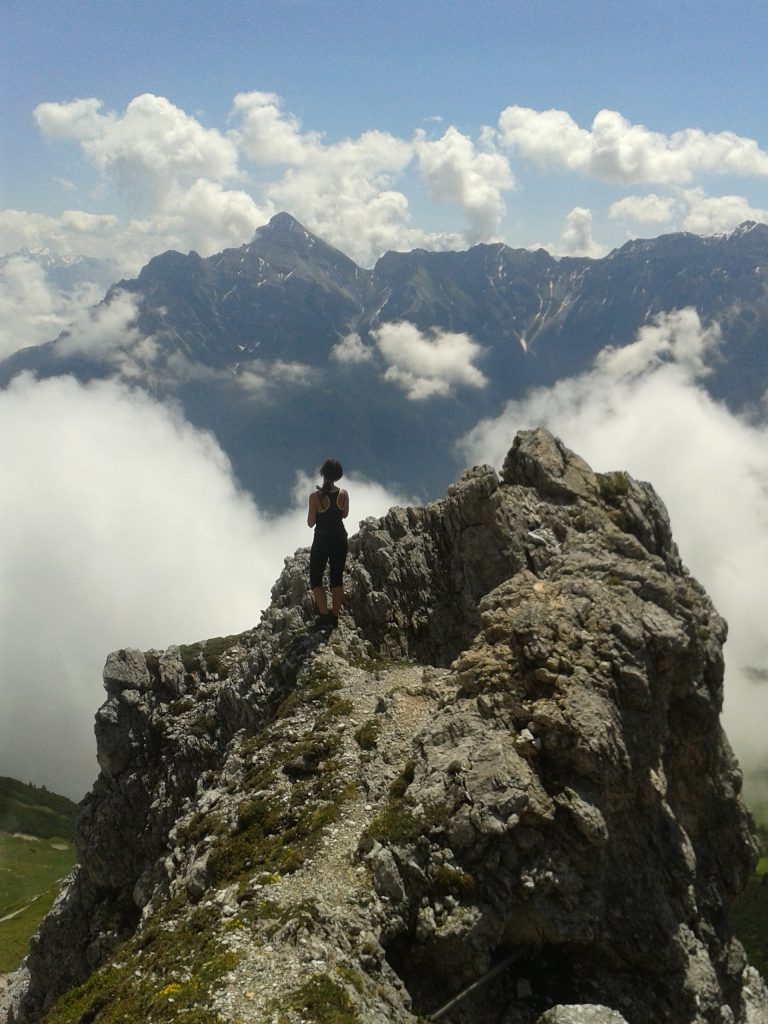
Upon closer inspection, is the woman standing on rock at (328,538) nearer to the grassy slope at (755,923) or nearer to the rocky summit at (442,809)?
the rocky summit at (442,809)

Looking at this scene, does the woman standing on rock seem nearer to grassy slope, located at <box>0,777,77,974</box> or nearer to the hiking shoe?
the hiking shoe

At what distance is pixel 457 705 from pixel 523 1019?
9.61 metres

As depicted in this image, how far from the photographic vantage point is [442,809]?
71.6 ft

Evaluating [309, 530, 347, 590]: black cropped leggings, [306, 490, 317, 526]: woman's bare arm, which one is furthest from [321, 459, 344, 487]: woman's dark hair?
[309, 530, 347, 590]: black cropped leggings

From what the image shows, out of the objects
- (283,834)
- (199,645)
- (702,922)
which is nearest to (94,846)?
(199,645)

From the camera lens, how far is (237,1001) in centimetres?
1587

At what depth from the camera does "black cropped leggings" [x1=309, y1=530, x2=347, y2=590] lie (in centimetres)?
3353

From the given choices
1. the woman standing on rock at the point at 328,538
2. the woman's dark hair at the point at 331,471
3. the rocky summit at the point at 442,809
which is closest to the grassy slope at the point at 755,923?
the rocky summit at the point at 442,809

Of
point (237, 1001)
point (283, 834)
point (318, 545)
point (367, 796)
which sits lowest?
point (237, 1001)

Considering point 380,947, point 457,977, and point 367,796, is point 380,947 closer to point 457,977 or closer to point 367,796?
point 457,977

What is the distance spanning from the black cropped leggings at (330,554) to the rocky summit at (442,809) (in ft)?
12.3

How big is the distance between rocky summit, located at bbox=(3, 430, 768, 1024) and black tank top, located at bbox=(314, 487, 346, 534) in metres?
6.40

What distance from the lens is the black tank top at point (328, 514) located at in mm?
31891

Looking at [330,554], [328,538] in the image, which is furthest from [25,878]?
[328,538]
